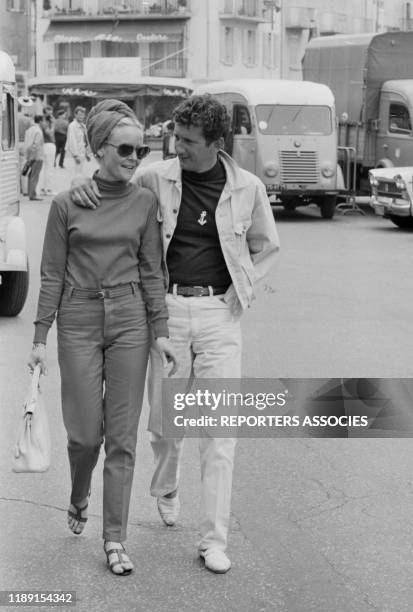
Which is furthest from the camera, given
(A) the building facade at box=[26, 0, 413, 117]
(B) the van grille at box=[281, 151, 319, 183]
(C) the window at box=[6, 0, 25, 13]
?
(C) the window at box=[6, 0, 25, 13]

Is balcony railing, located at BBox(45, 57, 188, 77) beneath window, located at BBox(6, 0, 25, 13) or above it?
beneath

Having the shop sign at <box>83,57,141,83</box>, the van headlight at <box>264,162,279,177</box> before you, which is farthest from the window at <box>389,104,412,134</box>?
the shop sign at <box>83,57,141,83</box>

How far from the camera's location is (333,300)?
44.1ft

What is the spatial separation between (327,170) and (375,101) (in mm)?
2225

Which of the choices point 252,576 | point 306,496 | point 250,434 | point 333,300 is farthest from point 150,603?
point 333,300

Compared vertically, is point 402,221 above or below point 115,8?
below

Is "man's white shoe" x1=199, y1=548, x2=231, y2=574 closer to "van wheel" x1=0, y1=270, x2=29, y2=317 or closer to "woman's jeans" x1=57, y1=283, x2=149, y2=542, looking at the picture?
"woman's jeans" x1=57, y1=283, x2=149, y2=542

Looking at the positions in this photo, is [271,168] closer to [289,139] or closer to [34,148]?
[289,139]

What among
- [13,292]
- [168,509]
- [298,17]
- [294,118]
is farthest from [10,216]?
[298,17]

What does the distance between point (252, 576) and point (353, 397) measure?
3683mm

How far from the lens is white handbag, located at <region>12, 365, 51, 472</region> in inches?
192

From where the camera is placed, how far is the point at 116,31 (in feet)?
245

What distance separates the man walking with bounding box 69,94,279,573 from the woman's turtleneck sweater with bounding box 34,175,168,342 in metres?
0.11

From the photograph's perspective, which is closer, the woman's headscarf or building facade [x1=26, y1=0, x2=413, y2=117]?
the woman's headscarf
